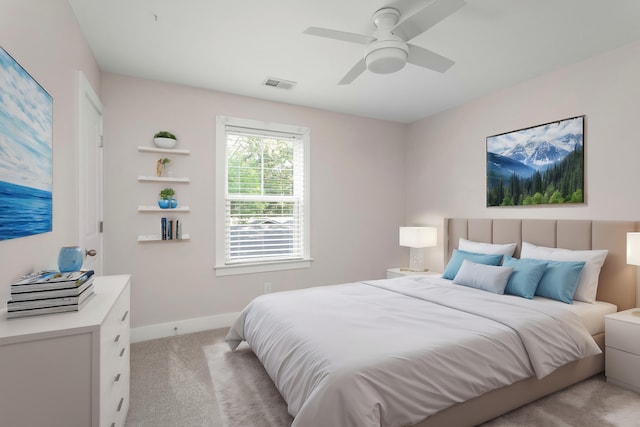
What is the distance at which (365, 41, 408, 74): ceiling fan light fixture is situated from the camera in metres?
2.20

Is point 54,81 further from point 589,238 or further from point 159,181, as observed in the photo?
point 589,238

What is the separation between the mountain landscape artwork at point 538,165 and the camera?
308 cm

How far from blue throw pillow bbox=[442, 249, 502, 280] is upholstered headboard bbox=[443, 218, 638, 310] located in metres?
0.37

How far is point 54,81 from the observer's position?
1.99m

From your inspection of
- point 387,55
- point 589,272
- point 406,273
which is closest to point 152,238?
point 387,55

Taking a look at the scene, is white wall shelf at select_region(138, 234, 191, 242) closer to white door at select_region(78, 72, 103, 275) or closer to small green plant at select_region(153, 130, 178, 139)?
white door at select_region(78, 72, 103, 275)

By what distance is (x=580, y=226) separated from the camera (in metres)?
2.99

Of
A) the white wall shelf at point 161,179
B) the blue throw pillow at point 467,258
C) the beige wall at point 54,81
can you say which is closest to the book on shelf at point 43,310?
the beige wall at point 54,81

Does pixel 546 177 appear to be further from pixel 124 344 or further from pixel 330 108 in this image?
pixel 124 344

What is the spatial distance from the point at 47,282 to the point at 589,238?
3818 millimetres

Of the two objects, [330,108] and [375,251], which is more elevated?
[330,108]

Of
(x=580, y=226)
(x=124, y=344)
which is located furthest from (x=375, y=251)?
(x=124, y=344)

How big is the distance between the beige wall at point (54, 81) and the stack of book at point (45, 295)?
0.09 metres

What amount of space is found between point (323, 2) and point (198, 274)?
2833 millimetres
